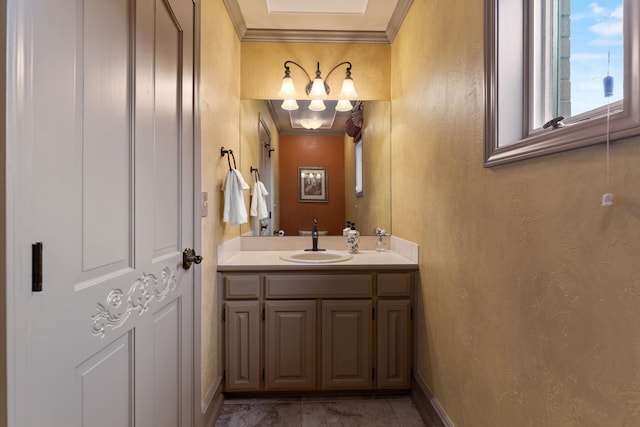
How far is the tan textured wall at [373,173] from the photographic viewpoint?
8.14 ft

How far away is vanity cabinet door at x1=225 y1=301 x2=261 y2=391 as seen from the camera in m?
1.91

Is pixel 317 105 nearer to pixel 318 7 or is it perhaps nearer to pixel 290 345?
pixel 318 7

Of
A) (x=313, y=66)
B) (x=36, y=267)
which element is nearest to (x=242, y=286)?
(x=36, y=267)

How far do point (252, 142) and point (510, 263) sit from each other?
75.7 inches

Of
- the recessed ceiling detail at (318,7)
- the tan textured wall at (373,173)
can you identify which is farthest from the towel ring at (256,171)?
the recessed ceiling detail at (318,7)

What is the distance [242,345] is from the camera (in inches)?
75.4

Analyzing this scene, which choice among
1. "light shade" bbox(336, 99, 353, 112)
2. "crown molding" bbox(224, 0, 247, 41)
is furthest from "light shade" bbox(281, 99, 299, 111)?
"crown molding" bbox(224, 0, 247, 41)

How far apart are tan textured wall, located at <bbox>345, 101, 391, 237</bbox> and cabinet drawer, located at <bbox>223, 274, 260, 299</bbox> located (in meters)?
0.95

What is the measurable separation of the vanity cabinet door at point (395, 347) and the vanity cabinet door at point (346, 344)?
2.6 inches

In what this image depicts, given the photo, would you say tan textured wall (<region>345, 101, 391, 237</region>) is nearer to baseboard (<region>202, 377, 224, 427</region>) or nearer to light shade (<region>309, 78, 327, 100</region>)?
light shade (<region>309, 78, 327, 100</region>)

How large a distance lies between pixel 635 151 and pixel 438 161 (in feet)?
3.12

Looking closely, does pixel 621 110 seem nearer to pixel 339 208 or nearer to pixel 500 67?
pixel 500 67

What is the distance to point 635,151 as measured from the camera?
2.14 ft

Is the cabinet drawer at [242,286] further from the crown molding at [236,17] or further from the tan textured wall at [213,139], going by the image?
the crown molding at [236,17]
